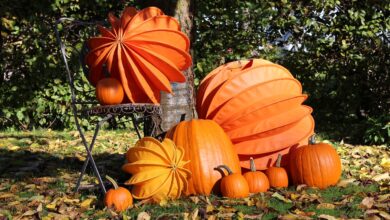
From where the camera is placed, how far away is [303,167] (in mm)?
4055

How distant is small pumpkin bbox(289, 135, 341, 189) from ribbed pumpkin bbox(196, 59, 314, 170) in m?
0.30

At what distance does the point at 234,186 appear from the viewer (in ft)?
12.1

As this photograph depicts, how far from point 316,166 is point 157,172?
1.27 meters

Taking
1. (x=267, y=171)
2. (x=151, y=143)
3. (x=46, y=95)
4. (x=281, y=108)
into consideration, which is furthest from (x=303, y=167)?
(x=46, y=95)

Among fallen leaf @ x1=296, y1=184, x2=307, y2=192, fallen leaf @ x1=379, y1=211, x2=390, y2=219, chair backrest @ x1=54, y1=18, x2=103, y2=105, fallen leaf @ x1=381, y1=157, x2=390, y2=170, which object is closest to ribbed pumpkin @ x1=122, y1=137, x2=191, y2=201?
fallen leaf @ x1=296, y1=184, x2=307, y2=192

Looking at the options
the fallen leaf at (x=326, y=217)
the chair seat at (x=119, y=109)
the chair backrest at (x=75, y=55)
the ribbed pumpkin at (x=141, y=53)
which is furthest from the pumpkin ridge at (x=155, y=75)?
the chair backrest at (x=75, y=55)

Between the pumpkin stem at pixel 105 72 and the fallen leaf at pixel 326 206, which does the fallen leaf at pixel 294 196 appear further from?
the pumpkin stem at pixel 105 72

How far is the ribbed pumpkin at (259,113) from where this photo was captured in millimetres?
4355

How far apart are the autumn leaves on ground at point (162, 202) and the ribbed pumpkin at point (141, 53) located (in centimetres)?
88

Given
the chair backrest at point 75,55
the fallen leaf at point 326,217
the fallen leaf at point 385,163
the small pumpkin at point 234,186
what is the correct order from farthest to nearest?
the chair backrest at point 75,55 → the fallen leaf at point 385,163 → the small pumpkin at point 234,186 → the fallen leaf at point 326,217

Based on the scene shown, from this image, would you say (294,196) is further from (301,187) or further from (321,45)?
(321,45)

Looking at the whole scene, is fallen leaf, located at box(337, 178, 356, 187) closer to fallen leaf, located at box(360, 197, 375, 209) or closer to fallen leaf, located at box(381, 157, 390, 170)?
fallen leaf, located at box(360, 197, 375, 209)

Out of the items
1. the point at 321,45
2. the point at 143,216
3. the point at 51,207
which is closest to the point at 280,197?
the point at 143,216

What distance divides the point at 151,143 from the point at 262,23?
16.2ft
